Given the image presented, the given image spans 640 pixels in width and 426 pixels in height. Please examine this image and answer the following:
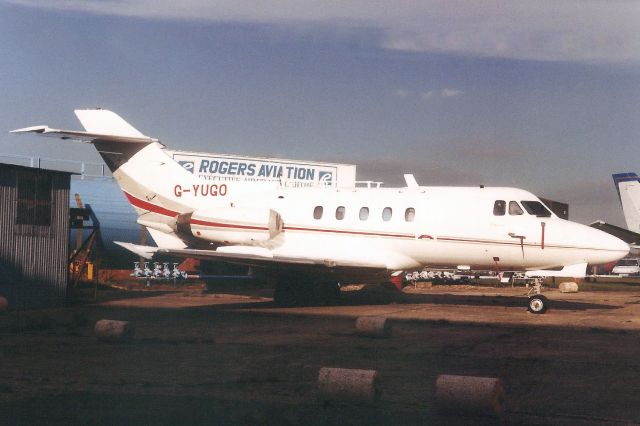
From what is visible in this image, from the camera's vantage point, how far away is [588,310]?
21078 millimetres

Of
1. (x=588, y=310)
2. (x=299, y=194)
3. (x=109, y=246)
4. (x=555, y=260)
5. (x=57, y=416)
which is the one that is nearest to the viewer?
(x=57, y=416)

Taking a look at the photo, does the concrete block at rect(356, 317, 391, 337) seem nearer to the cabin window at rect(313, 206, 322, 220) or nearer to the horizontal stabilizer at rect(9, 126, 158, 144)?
the cabin window at rect(313, 206, 322, 220)

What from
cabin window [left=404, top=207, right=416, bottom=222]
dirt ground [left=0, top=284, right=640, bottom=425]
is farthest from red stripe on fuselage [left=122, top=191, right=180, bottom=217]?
cabin window [left=404, top=207, right=416, bottom=222]

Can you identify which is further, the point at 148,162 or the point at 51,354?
the point at 148,162

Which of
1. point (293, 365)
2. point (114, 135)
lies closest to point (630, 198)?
point (114, 135)

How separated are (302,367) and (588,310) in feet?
43.0

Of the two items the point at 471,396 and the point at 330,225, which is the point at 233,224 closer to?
the point at 330,225

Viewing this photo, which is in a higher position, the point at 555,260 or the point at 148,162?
the point at 148,162

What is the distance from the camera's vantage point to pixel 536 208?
2009 centimetres

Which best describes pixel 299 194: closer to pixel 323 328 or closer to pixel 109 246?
pixel 323 328

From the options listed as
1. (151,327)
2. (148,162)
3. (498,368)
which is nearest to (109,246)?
(148,162)

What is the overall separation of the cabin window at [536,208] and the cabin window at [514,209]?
0.50ft

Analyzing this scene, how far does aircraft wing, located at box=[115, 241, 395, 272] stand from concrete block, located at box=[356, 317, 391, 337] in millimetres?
6270

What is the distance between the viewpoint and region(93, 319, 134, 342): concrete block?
1250 centimetres
